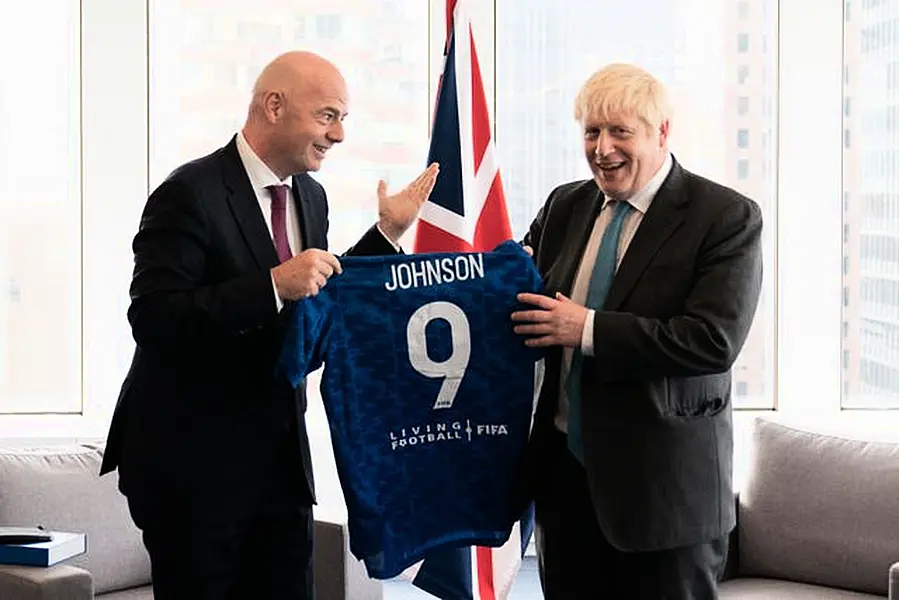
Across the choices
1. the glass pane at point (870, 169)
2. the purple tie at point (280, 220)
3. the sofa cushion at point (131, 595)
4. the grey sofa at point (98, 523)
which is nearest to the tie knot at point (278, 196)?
the purple tie at point (280, 220)

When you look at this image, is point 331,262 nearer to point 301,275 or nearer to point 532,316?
point 301,275

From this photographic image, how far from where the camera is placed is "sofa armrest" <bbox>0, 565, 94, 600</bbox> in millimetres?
3564

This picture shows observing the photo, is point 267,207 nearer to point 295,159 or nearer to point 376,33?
point 295,159

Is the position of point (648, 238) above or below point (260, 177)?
below

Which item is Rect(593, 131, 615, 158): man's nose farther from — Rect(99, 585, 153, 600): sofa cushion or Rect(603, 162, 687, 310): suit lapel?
Rect(99, 585, 153, 600): sofa cushion

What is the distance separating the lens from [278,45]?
5.36 metres

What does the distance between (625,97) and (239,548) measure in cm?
117

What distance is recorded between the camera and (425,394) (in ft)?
9.99

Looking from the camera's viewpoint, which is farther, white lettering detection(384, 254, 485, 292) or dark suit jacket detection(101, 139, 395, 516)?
white lettering detection(384, 254, 485, 292)

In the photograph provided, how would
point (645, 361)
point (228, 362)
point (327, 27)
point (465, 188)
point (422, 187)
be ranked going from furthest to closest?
point (327, 27) → point (465, 188) → point (422, 187) → point (228, 362) → point (645, 361)

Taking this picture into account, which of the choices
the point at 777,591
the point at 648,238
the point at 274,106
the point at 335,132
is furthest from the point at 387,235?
the point at 777,591

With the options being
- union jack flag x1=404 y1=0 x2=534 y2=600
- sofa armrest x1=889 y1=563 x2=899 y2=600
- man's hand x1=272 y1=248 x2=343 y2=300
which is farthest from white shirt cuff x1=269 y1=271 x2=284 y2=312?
sofa armrest x1=889 y1=563 x2=899 y2=600

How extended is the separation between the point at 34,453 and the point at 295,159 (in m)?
1.75

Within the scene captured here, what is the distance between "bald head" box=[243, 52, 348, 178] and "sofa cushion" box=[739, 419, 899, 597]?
6.71ft
